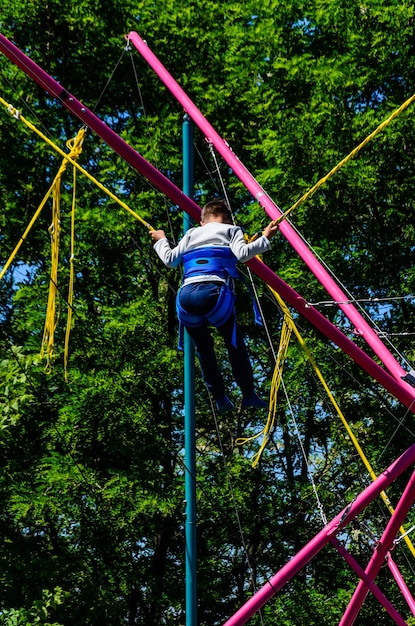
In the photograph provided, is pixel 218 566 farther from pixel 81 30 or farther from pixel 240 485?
pixel 81 30

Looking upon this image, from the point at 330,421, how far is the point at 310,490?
1.33m

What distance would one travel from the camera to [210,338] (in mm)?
6012

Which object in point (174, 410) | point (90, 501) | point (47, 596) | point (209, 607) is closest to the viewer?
point (47, 596)

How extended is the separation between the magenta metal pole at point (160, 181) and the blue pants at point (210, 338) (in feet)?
1.64

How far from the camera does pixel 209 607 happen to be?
14.6 metres

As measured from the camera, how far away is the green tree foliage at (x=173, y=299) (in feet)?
43.9

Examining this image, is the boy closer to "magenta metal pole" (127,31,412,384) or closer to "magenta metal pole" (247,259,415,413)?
"magenta metal pole" (247,259,415,413)

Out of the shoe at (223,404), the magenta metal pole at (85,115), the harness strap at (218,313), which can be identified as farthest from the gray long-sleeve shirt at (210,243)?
the shoe at (223,404)

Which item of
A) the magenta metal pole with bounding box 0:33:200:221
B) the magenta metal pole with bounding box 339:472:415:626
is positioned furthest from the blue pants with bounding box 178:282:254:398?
the magenta metal pole with bounding box 339:472:415:626

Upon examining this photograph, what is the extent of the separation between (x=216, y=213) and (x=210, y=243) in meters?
0.24

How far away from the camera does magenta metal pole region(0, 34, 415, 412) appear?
5.99 m

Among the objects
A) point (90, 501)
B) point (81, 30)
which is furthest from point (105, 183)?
point (90, 501)

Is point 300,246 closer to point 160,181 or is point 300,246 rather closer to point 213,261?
point 160,181

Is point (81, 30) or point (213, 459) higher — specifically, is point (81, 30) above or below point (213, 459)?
above
